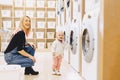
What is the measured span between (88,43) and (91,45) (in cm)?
19

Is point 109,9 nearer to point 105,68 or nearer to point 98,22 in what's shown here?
point 98,22

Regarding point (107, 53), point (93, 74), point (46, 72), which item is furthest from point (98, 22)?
point (46, 72)

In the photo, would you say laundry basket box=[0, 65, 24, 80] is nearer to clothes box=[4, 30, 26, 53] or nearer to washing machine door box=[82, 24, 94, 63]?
washing machine door box=[82, 24, 94, 63]

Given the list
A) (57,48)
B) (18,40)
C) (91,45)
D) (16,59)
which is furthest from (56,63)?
(91,45)

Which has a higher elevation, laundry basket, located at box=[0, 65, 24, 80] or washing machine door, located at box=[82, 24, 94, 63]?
washing machine door, located at box=[82, 24, 94, 63]

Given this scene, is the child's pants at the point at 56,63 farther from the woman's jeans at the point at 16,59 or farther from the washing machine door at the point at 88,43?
the washing machine door at the point at 88,43

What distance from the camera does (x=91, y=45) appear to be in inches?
95.3

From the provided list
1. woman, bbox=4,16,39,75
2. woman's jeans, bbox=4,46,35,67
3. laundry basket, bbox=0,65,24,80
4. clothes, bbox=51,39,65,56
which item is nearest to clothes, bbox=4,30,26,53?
woman, bbox=4,16,39,75

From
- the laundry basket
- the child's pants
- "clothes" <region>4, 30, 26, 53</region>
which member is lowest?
the child's pants

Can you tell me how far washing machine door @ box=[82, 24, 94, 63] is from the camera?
2.42 meters

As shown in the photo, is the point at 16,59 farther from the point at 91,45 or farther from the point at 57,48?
the point at 91,45

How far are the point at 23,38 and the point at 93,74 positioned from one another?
1.07 meters

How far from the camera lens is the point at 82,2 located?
312cm

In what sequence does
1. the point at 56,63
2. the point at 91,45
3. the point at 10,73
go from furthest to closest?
the point at 56,63 < the point at 91,45 < the point at 10,73
